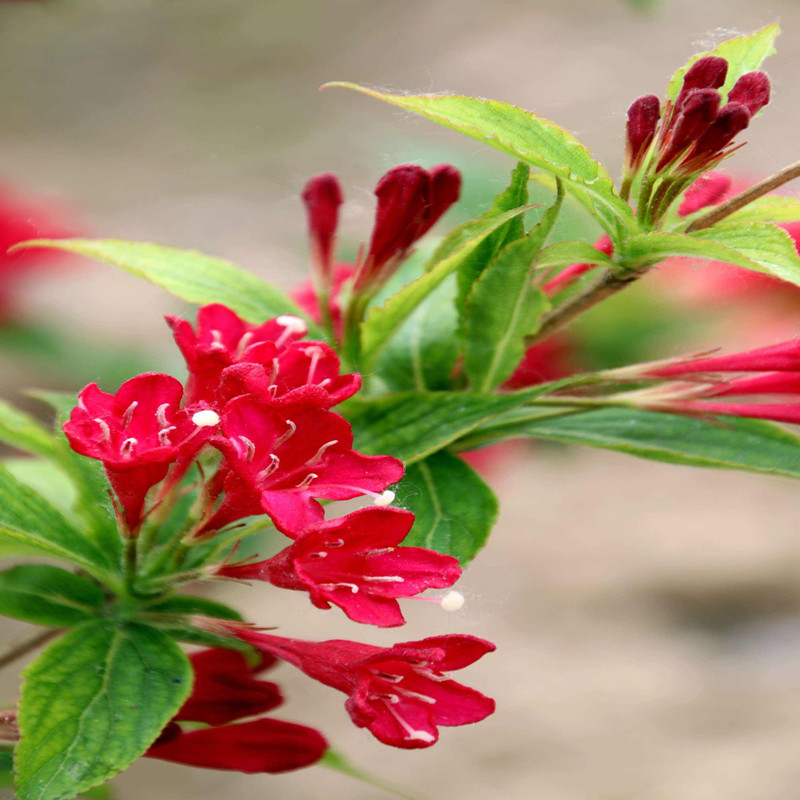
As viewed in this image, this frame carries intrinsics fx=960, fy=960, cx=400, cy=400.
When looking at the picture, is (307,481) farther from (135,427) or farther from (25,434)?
(25,434)

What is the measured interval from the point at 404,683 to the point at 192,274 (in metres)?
0.28

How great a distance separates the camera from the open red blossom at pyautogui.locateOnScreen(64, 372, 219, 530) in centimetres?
41

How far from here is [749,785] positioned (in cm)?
210

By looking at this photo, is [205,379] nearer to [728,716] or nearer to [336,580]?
[336,580]

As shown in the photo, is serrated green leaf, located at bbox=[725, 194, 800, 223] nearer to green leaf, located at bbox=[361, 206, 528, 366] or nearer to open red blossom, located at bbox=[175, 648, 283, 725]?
green leaf, located at bbox=[361, 206, 528, 366]

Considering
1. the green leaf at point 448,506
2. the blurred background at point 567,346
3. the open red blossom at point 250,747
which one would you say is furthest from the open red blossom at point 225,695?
the blurred background at point 567,346

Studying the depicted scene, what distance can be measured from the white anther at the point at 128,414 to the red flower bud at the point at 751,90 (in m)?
0.31

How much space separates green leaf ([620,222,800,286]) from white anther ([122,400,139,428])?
0.25 m

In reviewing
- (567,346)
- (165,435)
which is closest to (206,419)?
(165,435)

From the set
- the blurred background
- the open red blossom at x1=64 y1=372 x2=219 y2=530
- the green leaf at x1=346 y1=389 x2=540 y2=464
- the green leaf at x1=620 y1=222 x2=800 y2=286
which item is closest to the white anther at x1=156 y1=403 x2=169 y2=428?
the open red blossom at x1=64 y1=372 x2=219 y2=530

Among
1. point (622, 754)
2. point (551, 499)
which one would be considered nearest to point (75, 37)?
point (551, 499)

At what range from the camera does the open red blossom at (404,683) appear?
1.35 ft

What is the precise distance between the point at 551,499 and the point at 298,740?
2241 millimetres

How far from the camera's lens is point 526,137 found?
0.43 meters
